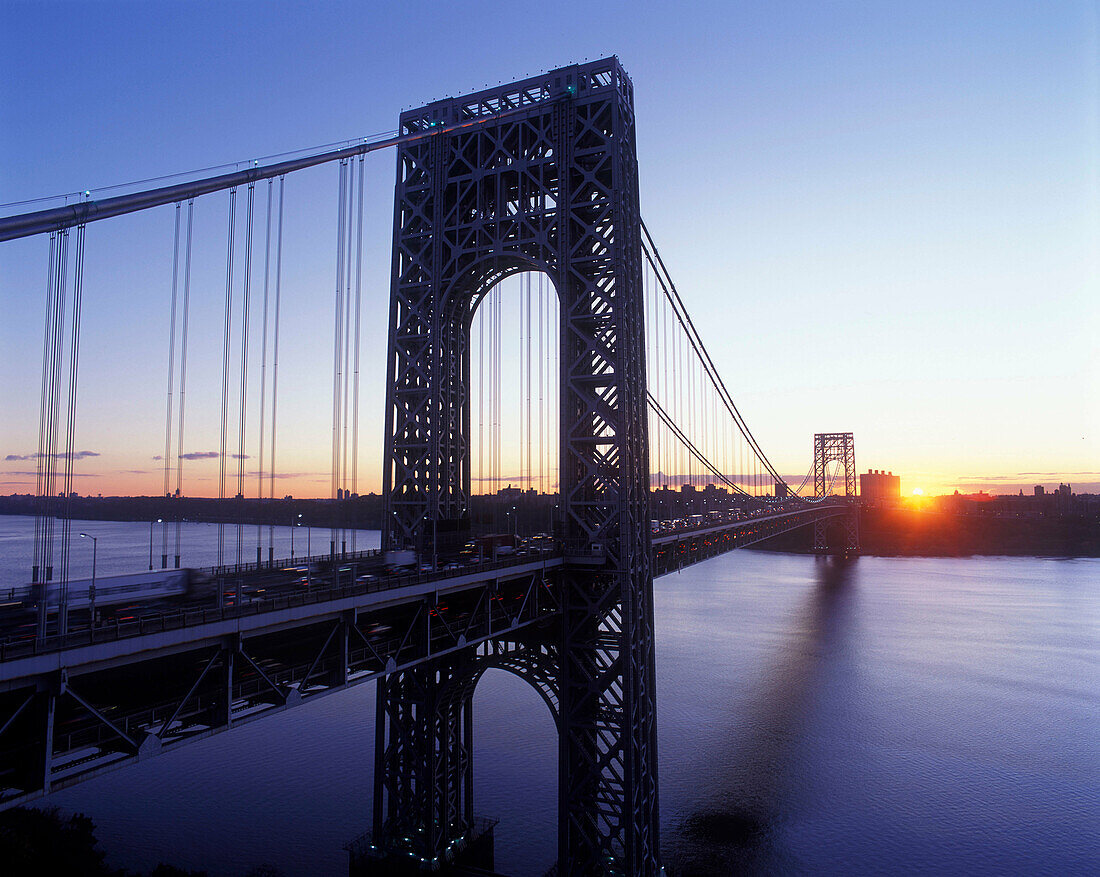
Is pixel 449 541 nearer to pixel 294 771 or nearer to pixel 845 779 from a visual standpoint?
pixel 294 771

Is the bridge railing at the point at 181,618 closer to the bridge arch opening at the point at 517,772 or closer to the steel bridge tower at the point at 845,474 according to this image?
the bridge arch opening at the point at 517,772

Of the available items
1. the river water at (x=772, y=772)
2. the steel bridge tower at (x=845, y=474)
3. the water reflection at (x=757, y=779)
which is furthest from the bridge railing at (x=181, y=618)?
the steel bridge tower at (x=845, y=474)

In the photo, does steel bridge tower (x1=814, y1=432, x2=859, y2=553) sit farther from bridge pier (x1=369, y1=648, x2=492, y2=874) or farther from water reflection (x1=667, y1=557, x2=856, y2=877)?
bridge pier (x1=369, y1=648, x2=492, y2=874)

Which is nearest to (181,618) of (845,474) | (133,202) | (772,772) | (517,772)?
(133,202)

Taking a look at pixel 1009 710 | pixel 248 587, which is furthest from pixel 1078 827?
pixel 248 587

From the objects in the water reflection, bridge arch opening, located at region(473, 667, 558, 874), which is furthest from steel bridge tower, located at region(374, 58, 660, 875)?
the water reflection

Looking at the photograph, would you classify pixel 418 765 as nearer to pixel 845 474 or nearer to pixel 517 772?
pixel 517 772
